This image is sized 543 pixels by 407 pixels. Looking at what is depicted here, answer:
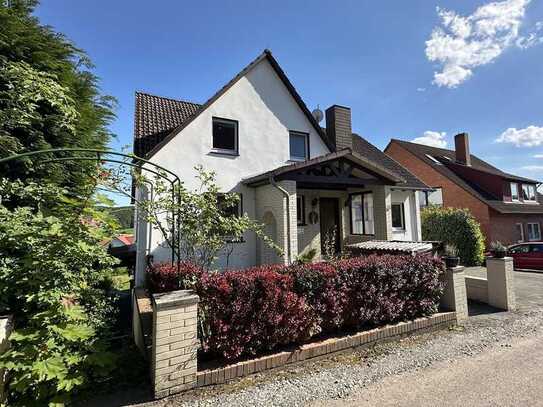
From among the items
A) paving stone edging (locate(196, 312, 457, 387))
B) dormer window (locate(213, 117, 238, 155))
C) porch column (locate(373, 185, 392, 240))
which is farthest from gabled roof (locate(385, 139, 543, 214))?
dormer window (locate(213, 117, 238, 155))

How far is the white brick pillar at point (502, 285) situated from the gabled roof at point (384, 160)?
714 cm

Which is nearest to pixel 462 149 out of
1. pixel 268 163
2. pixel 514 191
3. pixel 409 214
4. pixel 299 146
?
pixel 514 191

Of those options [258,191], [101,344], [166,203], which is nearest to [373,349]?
[101,344]

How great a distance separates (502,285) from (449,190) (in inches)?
677

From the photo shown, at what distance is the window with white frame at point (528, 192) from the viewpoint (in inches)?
920

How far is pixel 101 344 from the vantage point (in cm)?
363

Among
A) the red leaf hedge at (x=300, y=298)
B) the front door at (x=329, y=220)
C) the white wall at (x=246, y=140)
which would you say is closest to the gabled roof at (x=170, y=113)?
the white wall at (x=246, y=140)

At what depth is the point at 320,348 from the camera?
441 cm

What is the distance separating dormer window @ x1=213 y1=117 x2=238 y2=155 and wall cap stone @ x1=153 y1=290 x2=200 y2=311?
719 centimetres

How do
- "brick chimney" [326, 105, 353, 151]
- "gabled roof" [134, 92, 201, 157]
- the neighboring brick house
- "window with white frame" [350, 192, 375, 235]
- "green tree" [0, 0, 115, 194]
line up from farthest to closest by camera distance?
1. the neighboring brick house
2. "brick chimney" [326, 105, 353, 151]
3. "window with white frame" [350, 192, 375, 235]
4. "gabled roof" [134, 92, 201, 157]
5. "green tree" [0, 0, 115, 194]

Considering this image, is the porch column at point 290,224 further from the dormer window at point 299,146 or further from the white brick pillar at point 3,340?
the white brick pillar at point 3,340

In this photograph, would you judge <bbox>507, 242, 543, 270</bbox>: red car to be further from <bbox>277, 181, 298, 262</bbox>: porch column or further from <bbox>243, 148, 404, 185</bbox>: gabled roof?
<bbox>277, 181, 298, 262</bbox>: porch column

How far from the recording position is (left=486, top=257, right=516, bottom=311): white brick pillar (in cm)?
689

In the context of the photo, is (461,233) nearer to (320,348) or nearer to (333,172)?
(333,172)
